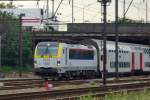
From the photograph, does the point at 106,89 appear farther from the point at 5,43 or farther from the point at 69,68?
the point at 5,43

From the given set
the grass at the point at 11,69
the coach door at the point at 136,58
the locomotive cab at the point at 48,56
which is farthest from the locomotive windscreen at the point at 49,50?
the grass at the point at 11,69

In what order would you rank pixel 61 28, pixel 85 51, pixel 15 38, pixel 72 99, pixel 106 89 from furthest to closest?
pixel 61 28
pixel 15 38
pixel 85 51
pixel 106 89
pixel 72 99

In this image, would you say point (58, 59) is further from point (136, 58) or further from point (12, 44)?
point (12, 44)

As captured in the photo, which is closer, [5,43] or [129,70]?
[129,70]

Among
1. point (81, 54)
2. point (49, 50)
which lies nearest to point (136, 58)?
point (81, 54)

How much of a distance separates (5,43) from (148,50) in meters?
16.9

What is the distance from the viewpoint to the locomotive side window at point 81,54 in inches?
1906

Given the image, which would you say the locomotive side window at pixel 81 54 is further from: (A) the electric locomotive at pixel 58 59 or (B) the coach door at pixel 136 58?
(B) the coach door at pixel 136 58

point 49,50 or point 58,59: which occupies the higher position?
point 49,50

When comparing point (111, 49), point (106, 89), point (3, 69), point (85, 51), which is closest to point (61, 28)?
point (3, 69)

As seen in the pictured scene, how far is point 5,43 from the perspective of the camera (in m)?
70.9

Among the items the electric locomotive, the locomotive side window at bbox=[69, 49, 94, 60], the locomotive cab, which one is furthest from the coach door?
the locomotive cab

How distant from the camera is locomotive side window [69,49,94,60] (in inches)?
1906

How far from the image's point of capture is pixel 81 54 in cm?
5016
